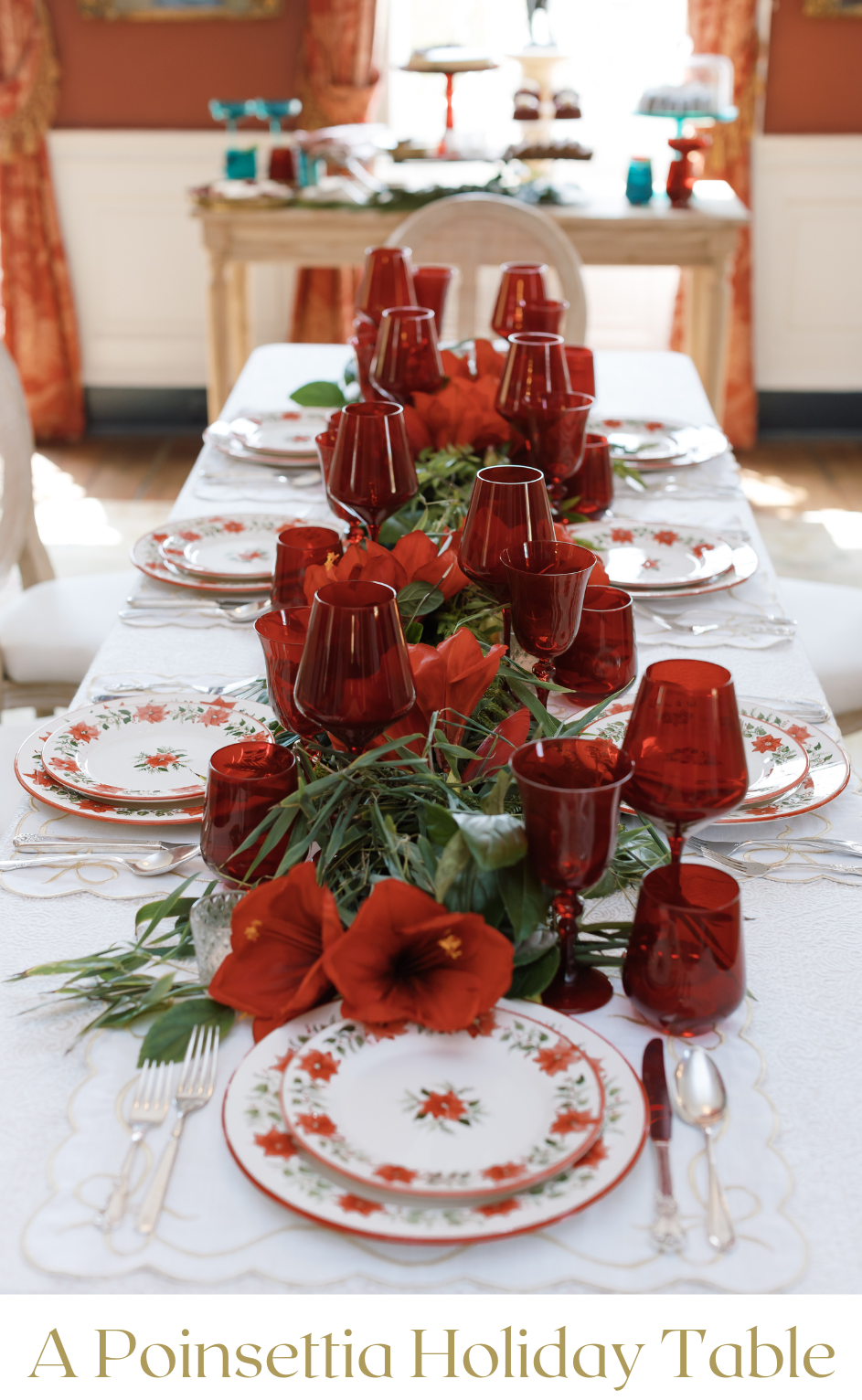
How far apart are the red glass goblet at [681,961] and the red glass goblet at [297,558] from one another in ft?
1.61

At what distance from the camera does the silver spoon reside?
25.6 inches

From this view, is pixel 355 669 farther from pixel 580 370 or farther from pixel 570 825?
pixel 580 370

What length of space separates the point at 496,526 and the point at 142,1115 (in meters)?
0.53

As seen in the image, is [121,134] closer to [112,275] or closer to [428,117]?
[112,275]

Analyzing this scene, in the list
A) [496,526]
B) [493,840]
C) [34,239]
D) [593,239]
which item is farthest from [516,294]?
[34,239]

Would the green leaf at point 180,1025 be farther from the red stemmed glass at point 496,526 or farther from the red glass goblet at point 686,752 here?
the red stemmed glass at point 496,526

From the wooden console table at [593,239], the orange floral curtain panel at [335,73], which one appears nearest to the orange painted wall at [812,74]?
the wooden console table at [593,239]

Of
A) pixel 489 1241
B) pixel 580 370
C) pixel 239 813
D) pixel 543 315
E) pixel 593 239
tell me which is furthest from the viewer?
pixel 593 239

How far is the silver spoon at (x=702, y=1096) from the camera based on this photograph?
651 mm

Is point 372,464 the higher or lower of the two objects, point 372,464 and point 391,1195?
the higher

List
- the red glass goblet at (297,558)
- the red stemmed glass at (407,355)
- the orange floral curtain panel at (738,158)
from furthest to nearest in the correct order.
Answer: the orange floral curtain panel at (738,158) < the red stemmed glass at (407,355) < the red glass goblet at (297,558)

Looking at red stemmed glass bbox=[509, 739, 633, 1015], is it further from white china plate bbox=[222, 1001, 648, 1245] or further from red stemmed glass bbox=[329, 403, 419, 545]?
red stemmed glass bbox=[329, 403, 419, 545]

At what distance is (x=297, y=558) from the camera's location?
3.71 ft
